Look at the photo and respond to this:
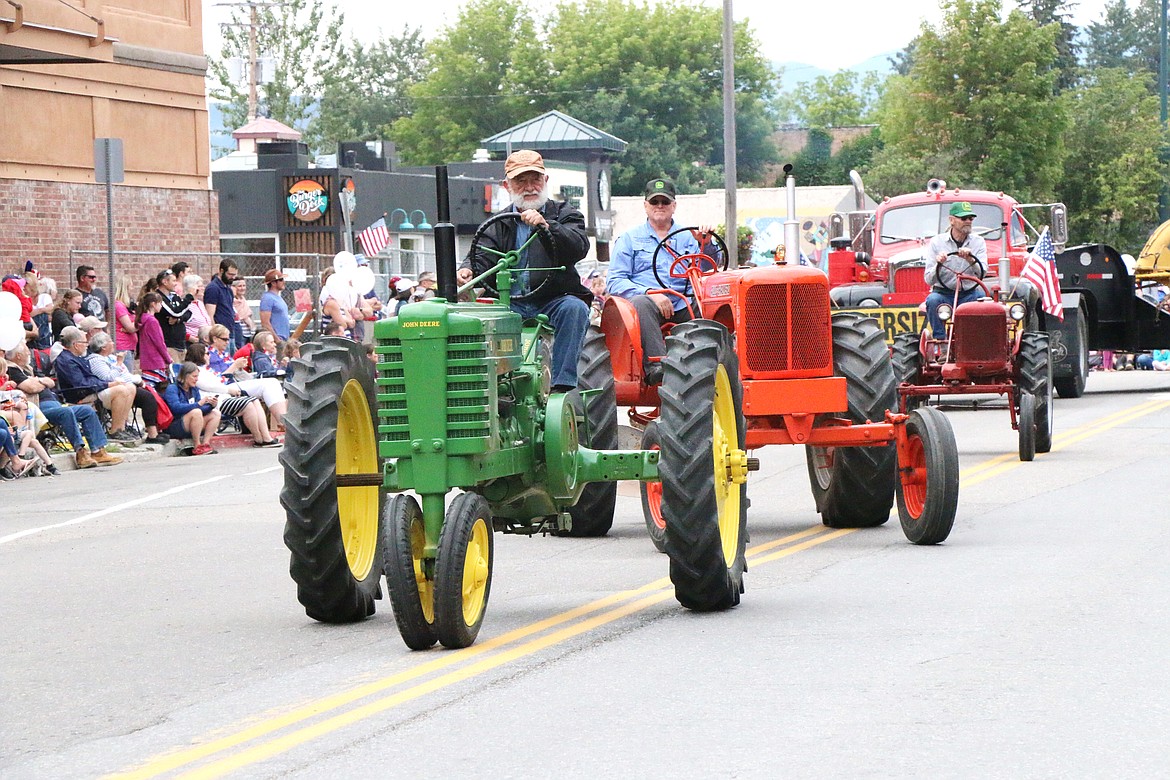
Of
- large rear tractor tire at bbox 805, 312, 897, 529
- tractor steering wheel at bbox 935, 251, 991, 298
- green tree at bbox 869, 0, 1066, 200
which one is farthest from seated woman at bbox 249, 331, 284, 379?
green tree at bbox 869, 0, 1066, 200

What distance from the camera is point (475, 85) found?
114 meters

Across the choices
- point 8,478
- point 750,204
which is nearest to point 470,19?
point 750,204

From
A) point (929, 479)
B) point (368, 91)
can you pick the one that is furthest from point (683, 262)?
point (368, 91)

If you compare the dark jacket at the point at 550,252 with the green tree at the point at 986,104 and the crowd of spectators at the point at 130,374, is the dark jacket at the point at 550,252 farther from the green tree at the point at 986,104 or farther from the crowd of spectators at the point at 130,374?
the green tree at the point at 986,104

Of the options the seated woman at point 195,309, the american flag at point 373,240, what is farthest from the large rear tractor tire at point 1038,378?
the american flag at point 373,240

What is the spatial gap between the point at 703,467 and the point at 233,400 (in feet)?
48.1

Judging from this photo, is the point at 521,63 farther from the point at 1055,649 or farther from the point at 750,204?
the point at 1055,649

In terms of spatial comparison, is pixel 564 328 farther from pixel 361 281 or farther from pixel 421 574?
pixel 361 281

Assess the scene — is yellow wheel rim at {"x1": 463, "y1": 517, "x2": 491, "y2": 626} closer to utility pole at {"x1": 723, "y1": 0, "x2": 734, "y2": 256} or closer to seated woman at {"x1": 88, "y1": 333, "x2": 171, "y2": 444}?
seated woman at {"x1": 88, "y1": 333, "x2": 171, "y2": 444}

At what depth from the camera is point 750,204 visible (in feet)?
287

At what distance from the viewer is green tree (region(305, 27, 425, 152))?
373 feet

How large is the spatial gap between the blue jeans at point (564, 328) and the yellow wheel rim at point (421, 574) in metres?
1.91

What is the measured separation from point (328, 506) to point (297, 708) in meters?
1.90

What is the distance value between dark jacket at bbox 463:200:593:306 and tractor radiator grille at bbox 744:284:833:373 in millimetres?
2518
